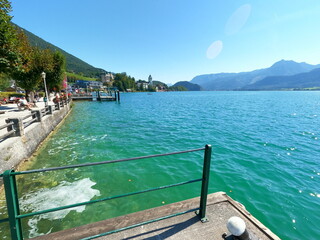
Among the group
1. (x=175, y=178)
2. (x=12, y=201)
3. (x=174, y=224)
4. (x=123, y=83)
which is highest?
(x=123, y=83)

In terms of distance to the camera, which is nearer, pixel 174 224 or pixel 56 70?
pixel 174 224

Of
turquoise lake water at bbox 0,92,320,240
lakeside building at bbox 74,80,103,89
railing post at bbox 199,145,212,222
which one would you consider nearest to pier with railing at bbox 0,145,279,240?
railing post at bbox 199,145,212,222

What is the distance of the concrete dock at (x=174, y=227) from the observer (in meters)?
2.56

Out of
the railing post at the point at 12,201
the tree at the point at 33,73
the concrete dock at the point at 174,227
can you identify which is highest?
the tree at the point at 33,73

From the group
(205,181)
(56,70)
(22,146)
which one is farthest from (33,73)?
(205,181)

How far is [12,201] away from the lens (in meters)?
1.89

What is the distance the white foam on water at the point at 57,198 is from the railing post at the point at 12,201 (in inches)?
128

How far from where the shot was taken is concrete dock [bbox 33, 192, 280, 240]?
256 centimetres

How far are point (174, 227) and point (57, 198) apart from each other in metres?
4.98

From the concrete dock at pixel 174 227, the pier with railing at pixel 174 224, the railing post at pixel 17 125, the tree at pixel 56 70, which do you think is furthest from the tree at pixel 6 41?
the tree at pixel 56 70

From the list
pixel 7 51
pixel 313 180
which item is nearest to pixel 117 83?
pixel 7 51

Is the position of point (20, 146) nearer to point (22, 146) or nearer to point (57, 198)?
point (22, 146)

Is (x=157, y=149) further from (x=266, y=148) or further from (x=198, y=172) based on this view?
(x=266, y=148)

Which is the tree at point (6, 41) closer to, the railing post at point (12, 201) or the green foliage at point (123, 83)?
the railing post at point (12, 201)
